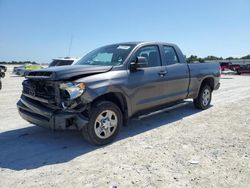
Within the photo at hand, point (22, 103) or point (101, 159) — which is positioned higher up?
point (22, 103)

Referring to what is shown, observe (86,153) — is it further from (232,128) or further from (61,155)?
(232,128)

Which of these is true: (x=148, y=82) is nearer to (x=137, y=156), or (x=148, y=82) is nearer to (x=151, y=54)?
(x=151, y=54)

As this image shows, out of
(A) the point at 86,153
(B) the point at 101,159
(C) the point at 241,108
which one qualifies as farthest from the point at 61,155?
(C) the point at 241,108

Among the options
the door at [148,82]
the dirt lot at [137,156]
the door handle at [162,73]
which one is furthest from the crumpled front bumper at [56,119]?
the door handle at [162,73]

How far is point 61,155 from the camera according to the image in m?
4.41

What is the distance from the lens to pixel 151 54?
6.25 meters

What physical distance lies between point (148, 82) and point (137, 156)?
195 cm

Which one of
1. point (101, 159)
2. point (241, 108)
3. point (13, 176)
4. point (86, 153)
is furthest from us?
point (241, 108)

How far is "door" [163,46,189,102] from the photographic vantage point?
6.47 metres

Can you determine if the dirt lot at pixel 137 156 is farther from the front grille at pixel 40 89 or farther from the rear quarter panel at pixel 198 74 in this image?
the rear quarter panel at pixel 198 74

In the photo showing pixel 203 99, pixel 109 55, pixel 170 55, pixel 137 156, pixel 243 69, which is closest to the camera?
pixel 137 156

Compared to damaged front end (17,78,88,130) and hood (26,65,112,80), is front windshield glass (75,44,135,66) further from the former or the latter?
damaged front end (17,78,88,130)

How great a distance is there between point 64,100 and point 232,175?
111 inches

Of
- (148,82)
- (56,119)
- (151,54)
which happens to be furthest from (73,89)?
(151,54)
